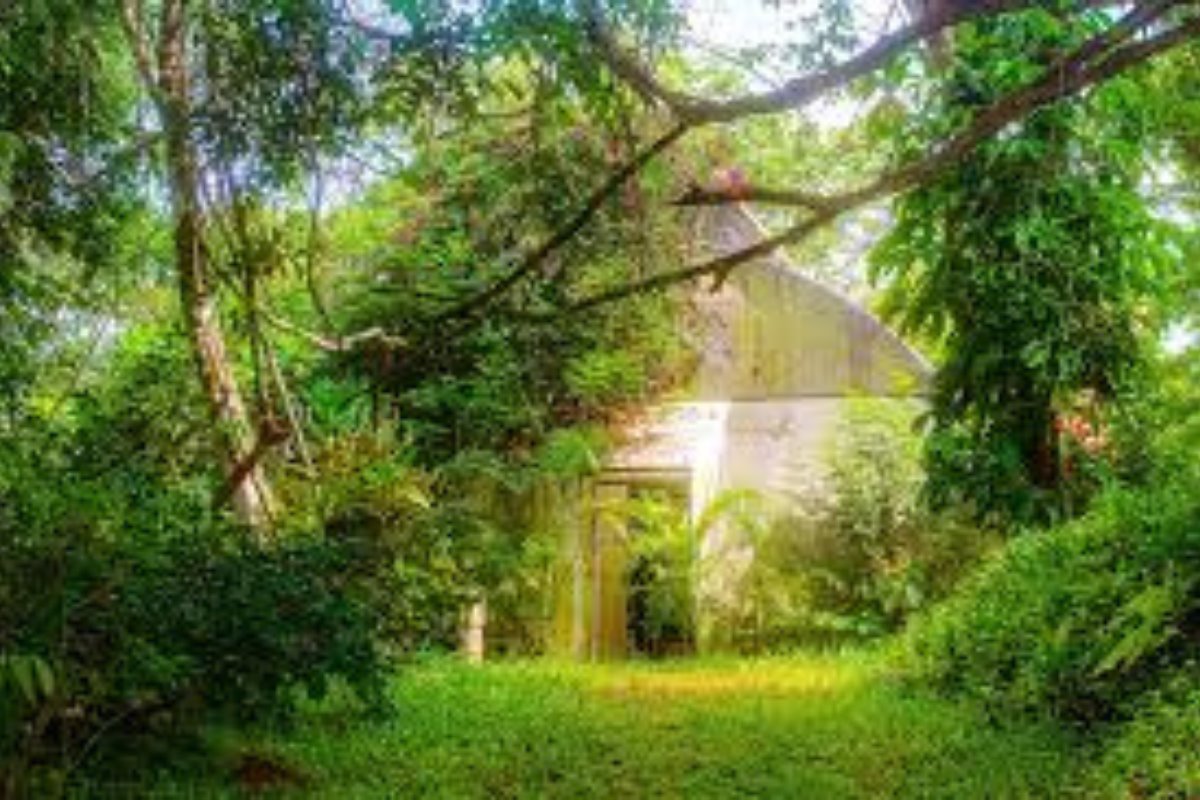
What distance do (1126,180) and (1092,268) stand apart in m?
0.70

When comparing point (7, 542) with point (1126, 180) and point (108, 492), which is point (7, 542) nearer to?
point (108, 492)

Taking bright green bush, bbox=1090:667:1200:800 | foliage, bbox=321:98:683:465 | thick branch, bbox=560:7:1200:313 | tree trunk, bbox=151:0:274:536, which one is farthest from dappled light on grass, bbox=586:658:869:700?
thick branch, bbox=560:7:1200:313

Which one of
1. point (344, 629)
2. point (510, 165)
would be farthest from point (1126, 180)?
point (344, 629)

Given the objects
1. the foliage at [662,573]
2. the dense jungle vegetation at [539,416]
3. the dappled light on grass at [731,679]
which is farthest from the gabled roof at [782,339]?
the dappled light on grass at [731,679]

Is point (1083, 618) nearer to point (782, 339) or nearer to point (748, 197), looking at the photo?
point (748, 197)

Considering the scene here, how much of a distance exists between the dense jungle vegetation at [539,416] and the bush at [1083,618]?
31mm

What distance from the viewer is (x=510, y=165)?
13.1 m

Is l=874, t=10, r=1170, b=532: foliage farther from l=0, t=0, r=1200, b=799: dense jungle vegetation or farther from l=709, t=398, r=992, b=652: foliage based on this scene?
l=709, t=398, r=992, b=652: foliage

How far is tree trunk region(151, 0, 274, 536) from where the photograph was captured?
7.10 m

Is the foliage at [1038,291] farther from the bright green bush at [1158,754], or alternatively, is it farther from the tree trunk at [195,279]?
the tree trunk at [195,279]

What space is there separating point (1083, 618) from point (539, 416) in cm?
728

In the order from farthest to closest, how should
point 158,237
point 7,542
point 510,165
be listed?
point 510,165
point 158,237
point 7,542

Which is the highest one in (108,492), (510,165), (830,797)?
(510,165)

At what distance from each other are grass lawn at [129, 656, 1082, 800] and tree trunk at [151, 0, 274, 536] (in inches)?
47.5
